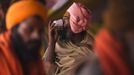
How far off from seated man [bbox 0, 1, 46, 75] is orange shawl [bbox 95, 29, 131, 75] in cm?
21

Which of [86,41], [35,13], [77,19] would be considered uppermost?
[35,13]

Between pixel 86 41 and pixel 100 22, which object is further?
pixel 86 41

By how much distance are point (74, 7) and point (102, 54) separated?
3.11ft

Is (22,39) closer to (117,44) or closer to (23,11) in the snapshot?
(23,11)

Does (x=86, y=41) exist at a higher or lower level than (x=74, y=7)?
lower

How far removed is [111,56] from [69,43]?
3.37ft

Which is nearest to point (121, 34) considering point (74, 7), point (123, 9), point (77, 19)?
point (123, 9)

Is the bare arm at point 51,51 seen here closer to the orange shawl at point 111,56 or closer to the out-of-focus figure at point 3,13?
the out-of-focus figure at point 3,13

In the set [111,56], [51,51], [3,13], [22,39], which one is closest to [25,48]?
[22,39]

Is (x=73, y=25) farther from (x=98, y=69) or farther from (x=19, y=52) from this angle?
(x=98, y=69)

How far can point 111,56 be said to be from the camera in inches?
33.5

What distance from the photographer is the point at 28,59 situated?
3.52 ft

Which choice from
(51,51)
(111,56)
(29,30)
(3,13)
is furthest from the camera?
(51,51)

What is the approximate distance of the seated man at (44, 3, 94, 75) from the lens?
5.65 ft
